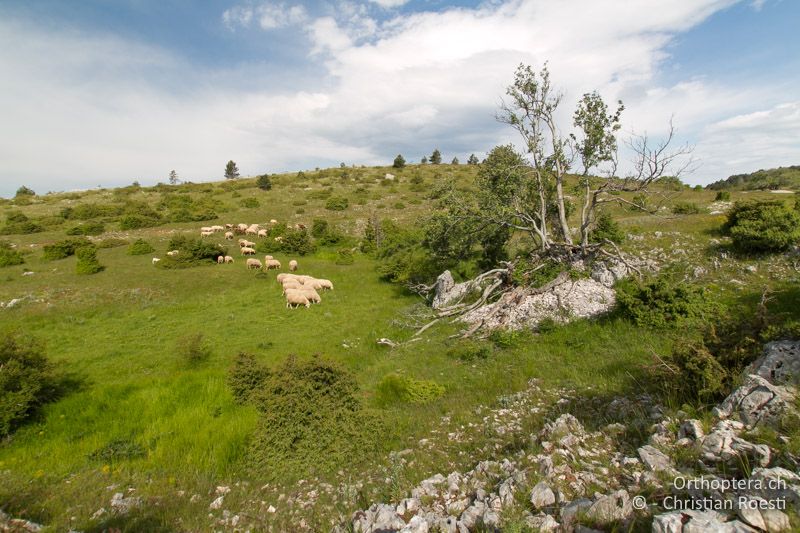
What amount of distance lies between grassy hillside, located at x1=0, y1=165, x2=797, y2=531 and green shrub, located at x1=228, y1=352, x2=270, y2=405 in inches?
17.1

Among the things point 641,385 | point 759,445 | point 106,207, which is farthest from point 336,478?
point 106,207

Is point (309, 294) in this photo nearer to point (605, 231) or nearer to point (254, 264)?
point (254, 264)

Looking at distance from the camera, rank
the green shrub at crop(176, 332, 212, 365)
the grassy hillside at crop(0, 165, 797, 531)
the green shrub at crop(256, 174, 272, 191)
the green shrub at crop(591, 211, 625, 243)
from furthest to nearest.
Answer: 1. the green shrub at crop(256, 174, 272, 191)
2. the green shrub at crop(591, 211, 625, 243)
3. the green shrub at crop(176, 332, 212, 365)
4. the grassy hillside at crop(0, 165, 797, 531)

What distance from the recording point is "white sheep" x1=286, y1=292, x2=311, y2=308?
22734 mm

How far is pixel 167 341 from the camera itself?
1719cm

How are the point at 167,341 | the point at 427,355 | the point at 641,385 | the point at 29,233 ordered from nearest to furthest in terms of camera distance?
1. the point at 641,385
2. the point at 427,355
3. the point at 167,341
4. the point at 29,233

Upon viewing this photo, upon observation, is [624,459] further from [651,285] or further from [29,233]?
[29,233]

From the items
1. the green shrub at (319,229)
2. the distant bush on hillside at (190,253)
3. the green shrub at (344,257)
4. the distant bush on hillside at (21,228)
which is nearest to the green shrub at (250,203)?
the green shrub at (319,229)

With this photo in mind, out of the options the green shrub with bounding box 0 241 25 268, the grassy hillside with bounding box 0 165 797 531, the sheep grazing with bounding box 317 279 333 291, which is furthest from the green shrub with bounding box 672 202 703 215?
the green shrub with bounding box 0 241 25 268

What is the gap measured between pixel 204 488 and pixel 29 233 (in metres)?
50.7

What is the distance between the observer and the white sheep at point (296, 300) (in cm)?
2273

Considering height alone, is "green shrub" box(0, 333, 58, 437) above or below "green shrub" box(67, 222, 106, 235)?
below

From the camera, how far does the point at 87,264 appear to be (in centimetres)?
2750

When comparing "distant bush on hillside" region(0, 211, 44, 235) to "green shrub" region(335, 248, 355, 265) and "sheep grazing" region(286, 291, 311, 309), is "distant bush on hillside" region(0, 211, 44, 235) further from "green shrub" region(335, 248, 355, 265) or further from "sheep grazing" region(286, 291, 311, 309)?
"sheep grazing" region(286, 291, 311, 309)
